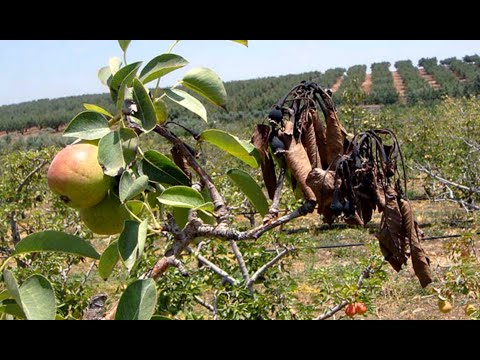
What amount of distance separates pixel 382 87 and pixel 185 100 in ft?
107

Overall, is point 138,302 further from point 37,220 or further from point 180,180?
point 37,220

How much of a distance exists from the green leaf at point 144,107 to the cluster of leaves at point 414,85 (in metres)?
26.4

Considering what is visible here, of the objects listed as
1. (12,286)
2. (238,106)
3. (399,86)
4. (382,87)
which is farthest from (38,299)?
(399,86)

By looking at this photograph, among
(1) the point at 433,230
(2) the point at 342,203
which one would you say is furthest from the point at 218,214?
(1) the point at 433,230

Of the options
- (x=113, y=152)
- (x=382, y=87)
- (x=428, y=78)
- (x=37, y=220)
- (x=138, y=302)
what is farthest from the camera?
(x=428, y=78)

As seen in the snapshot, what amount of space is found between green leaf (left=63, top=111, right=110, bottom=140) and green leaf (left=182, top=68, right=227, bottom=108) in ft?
0.48

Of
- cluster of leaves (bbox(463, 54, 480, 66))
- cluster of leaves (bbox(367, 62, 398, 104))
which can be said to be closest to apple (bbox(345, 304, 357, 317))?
cluster of leaves (bbox(367, 62, 398, 104))

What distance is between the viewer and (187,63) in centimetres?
67

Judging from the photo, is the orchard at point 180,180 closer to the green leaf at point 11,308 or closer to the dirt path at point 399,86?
the green leaf at point 11,308

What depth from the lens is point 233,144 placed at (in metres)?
0.70

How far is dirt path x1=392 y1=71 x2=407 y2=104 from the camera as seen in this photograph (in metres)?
29.2

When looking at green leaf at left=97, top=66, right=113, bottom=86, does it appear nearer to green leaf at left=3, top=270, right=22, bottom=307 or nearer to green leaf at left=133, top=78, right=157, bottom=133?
green leaf at left=133, top=78, right=157, bottom=133
